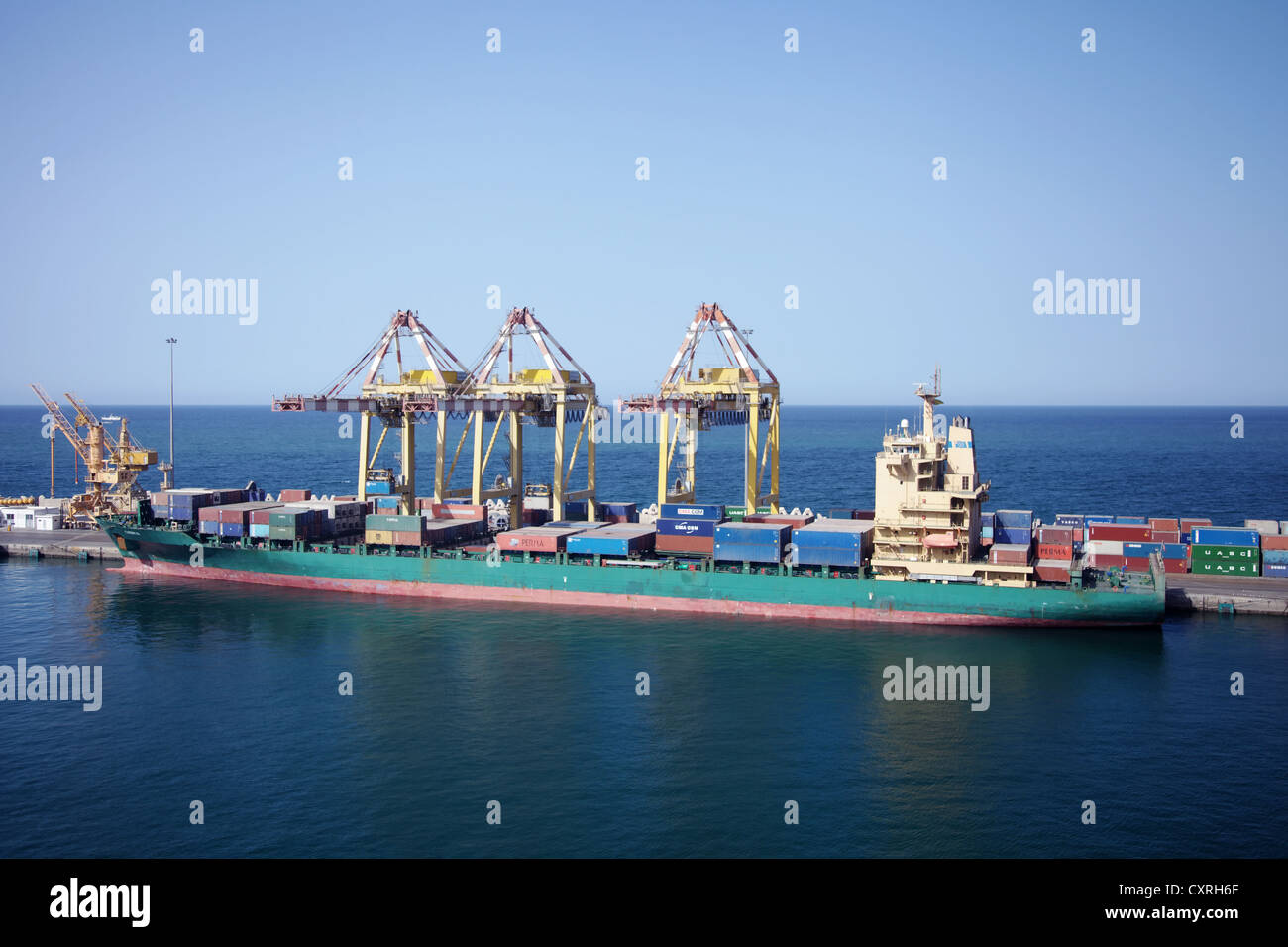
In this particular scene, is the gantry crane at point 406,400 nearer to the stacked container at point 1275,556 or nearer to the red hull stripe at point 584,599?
the red hull stripe at point 584,599

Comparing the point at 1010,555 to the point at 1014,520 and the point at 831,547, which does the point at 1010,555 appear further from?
the point at 831,547

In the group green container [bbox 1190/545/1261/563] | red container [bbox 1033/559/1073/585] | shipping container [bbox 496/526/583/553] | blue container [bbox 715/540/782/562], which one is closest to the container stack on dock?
blue container [bbox 715/540/782/562]

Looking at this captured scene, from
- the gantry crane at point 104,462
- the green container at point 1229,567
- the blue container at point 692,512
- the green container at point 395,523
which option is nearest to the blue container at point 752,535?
the blue container at point 692,512

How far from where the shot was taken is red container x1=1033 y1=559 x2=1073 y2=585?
53.5 m

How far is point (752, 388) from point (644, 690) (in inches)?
1138

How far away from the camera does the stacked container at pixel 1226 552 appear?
60.4 m

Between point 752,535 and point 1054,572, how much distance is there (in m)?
16.6

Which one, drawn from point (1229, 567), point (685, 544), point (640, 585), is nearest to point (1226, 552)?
point (1229, 567)

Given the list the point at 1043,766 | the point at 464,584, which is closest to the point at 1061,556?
the point at 1043,766

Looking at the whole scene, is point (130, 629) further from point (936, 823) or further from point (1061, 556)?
point (1061, 556)

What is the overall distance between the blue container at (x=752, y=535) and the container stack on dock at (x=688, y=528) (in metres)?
2.00

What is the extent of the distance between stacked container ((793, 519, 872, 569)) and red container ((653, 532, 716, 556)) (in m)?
5.90

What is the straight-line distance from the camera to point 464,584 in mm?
62688

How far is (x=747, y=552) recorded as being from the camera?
189ft
